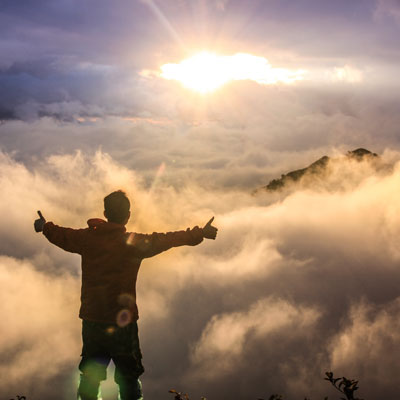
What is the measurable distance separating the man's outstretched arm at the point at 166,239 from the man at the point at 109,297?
0.5 inches

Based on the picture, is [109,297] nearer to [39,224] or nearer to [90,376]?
[90,376]

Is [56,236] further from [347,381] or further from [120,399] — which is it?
[347,381]

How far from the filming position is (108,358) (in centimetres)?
547

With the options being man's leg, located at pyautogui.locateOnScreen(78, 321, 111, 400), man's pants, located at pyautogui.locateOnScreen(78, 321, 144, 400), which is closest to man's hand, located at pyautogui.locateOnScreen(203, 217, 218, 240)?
man's pants, located at pyautogui.locateOnScreen(78, 321, 144, 400)

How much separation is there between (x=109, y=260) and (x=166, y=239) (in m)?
0.81

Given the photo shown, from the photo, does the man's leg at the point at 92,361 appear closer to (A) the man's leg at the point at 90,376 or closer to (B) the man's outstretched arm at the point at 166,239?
(A) the man's leg at the point at 90,376

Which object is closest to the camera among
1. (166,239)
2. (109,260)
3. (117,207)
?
(166,239)

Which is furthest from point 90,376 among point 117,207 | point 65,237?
point 117,207

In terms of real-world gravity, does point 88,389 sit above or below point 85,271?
below

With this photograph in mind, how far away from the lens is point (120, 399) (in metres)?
5.47

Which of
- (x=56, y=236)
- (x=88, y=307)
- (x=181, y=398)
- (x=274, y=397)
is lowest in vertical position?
(x=274, y=397)

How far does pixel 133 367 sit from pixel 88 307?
98 cm

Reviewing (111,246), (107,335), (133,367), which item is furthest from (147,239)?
(133,367)

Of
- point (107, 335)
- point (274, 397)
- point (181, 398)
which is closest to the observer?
point (274, 397)
